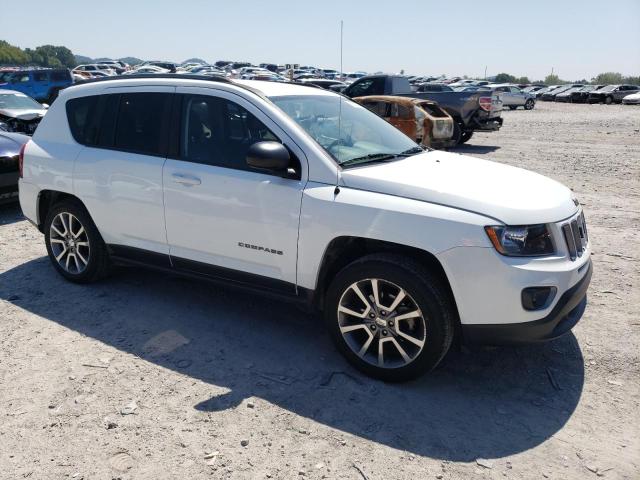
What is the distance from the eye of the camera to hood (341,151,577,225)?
318 cm

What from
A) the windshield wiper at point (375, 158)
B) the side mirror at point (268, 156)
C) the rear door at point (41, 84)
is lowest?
the windshield wiper at point (375, 158)

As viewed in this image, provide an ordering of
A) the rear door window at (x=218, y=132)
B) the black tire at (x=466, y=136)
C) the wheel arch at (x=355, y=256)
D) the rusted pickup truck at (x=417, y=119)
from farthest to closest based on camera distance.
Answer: the black tire at (x=466, y=136), the rusted pickup truck at (x=417, y=119), the rear door window at (x=218, y=132), the wheel arch at (x=355, y=256)

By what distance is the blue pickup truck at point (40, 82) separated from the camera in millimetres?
24672

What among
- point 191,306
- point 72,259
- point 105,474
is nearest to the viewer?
point 105,474

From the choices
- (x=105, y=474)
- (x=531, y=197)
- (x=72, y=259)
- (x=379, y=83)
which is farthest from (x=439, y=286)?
(x=379, y=83)

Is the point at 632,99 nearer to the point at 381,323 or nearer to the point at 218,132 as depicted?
the point at 218,132

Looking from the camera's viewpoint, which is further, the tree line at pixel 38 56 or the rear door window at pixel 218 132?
the tree line at pixel 38 56

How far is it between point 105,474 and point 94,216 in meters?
2.55

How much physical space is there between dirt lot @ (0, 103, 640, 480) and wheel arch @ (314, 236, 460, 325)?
1.86 ft

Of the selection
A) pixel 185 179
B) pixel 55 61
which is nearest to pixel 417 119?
pixel 185 179

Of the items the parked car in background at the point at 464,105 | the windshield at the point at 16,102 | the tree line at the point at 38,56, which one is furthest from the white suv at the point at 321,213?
the tree line at the point at 38,56

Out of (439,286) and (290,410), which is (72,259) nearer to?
(290,410)

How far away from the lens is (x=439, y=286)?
323 centimetres

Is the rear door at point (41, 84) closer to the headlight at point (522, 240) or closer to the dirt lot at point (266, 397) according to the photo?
the dirt lot at point (266, 397)
